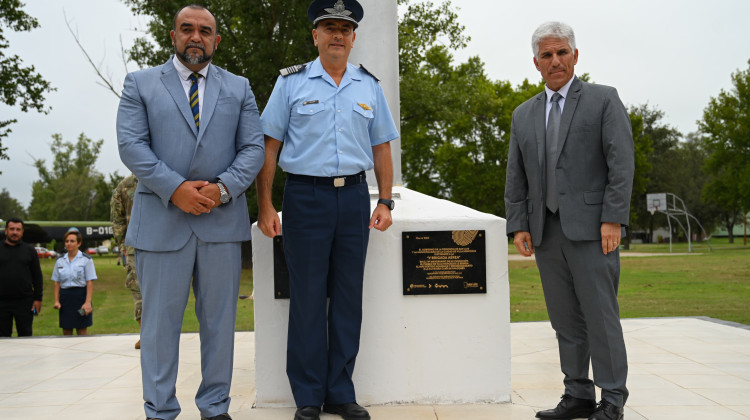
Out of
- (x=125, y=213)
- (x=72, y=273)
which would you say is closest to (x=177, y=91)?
(x=125, y=213)

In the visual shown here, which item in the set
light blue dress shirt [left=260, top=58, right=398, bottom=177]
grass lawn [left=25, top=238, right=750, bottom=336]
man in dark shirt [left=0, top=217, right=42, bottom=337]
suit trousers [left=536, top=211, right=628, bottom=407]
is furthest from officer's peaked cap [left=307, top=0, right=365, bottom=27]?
grass lawn [left=25, top=238, right=750, bottom=336]

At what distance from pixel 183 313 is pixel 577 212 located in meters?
2.15

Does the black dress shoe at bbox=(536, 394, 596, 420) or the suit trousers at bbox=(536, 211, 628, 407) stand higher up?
the suit trousers at bbox=(536, 211, 628, 407)

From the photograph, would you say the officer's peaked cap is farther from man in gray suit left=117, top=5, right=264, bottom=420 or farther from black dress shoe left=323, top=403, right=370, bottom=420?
black dress shoe left=323, top=403, right=370, bottom=420

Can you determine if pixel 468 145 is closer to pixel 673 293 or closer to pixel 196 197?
pixel 673 293

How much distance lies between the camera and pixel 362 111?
365cm

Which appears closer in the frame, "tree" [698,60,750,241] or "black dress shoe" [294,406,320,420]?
"black dress shoe" [294,406,320,420]

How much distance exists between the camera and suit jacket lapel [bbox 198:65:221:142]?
3.36 metres

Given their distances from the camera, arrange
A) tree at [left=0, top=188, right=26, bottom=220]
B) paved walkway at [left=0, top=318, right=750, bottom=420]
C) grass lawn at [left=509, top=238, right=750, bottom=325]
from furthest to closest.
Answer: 1. tree at [left=0, top=188, right=26, bottom=220]
2. grass lawn at [left=509, top=238, right=750, bottom=325]
3. paved walkway at [left=0, top=318, right=750, bottom=420]

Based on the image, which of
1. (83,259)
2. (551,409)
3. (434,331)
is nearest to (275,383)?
(434,331)

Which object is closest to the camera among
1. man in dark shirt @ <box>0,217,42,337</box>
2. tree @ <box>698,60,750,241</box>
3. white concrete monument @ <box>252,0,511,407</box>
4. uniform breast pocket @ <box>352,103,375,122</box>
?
uniform breast pocket @ <box>352,103,375,122</box>

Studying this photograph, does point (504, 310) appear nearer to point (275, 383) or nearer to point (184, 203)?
point (275, 383)

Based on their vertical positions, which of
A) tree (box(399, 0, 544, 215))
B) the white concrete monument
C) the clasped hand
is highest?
tree (box(399, 0, 544, 215))

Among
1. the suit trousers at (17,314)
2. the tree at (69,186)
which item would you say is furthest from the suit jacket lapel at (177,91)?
the tree at (69,186)
